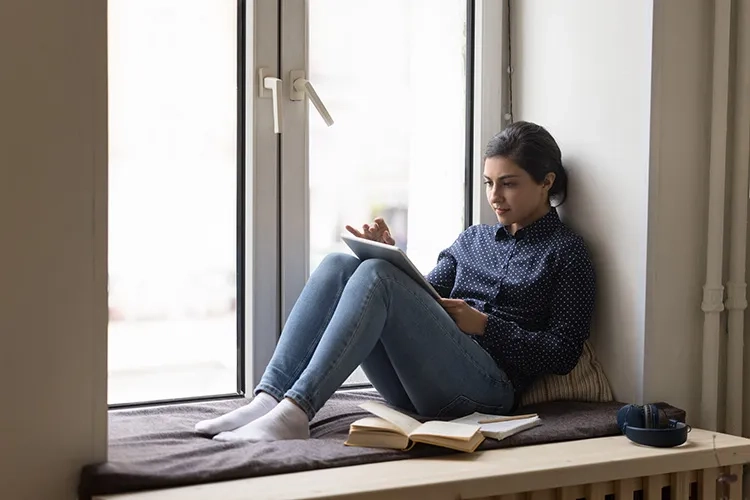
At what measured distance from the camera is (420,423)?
1865mm

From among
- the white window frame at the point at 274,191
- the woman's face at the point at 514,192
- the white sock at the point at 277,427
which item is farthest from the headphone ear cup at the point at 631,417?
the white window frame at the point at 274,191

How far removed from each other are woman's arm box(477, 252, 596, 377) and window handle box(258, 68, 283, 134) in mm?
644

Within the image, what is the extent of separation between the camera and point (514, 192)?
2141 mm

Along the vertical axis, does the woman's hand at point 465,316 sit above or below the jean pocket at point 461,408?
above

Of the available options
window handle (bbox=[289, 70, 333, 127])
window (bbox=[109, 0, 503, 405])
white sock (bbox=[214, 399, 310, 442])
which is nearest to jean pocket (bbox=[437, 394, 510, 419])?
white sock (bbox=[214, 399, 310, 442])

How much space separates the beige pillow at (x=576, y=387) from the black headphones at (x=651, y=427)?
9.0 inches

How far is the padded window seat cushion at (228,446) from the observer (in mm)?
1476

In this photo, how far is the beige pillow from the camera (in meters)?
2.08

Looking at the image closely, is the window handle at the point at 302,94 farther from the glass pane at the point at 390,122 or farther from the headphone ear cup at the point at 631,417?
the headphone ear cup at the point at 631,417
